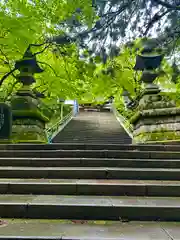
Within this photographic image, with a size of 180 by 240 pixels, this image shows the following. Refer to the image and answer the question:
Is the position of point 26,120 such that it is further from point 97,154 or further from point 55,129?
point 55,129

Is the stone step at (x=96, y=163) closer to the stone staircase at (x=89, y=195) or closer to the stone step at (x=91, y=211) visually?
the stone staircase at (x=89, y=195)

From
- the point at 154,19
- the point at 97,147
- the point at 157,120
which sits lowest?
the point at 97,147

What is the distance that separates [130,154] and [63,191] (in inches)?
91.2

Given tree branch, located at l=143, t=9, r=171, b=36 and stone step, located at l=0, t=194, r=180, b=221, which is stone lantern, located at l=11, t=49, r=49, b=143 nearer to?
tree branch, located at l=143, t=9, r=171, b=36

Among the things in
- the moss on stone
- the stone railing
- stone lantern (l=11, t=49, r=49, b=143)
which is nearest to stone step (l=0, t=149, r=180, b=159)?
stone lantern (l=11, t=49, r=49, b=143)

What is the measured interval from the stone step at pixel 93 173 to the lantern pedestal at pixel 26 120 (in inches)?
148

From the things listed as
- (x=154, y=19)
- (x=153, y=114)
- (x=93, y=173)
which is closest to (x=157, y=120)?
(x=153, y=114)

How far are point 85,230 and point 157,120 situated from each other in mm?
6966

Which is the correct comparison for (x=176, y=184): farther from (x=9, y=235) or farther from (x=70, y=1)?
(x=70, y=1)

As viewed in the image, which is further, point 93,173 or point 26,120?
point 26,120

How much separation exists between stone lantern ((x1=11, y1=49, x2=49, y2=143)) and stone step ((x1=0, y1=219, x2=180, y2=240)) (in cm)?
556

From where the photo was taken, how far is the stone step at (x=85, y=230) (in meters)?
3.23

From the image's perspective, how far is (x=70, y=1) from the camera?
7898 mm

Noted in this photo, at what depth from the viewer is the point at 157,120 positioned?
9.89m
